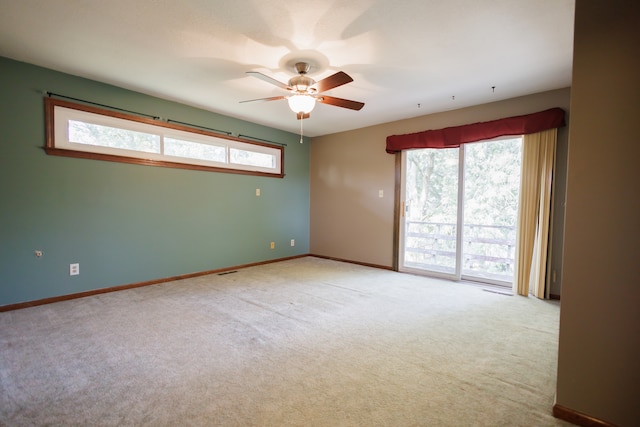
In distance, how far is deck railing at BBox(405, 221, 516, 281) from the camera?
412 cm

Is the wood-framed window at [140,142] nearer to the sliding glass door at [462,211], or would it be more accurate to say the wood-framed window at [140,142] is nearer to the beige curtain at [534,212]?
the sliding glass door at [462,211]

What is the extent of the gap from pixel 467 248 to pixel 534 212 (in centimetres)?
106

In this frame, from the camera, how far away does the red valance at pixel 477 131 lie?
3410 mm

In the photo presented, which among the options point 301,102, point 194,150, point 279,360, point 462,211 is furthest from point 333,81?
point 462,211

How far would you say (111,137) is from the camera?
3.52 meters

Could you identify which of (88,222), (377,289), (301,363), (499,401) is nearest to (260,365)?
(301,363)

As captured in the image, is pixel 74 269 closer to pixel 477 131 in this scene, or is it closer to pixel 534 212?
pixel 477 131

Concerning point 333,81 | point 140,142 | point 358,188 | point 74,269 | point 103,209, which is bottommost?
point 74,269

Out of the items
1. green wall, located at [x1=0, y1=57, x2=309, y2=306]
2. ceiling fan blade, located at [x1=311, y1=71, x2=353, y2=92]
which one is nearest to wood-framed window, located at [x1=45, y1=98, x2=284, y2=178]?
green wall, located at [x1=0, y1=57, x2=309, y2=306]

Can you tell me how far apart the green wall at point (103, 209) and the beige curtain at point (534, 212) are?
4056 mm

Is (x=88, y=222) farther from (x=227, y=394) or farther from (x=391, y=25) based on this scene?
(x=391, y=25)

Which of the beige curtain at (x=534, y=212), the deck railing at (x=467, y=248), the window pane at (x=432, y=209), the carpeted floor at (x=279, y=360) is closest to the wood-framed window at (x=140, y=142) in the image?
the carpeted floor at (x=279, y=360)

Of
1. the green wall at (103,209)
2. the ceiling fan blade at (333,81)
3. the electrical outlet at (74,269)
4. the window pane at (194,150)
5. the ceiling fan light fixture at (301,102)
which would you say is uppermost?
the ceiling fan blade at (333,81)

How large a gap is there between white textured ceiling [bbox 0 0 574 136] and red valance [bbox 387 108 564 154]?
0.34 m
